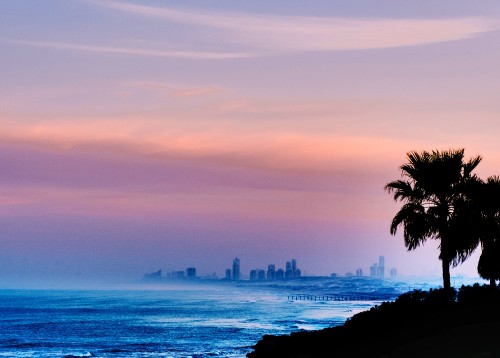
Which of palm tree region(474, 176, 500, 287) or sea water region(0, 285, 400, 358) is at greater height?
palm tree region(474, 176, 500, 287)

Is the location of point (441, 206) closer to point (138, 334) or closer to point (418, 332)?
point (418, 332)

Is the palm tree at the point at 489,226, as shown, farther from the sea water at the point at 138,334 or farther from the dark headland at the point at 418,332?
the sea water at the point at 138,334

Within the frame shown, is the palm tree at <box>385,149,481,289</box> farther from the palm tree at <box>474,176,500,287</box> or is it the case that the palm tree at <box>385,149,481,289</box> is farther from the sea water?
the sea water

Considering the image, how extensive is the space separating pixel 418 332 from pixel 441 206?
370 inches

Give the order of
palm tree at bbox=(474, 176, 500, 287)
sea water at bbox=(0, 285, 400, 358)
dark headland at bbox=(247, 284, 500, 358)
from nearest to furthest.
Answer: dark headland at bbox=(247, 284, 500, 358), palm tree at bbox=(474, 176, 500, 287), sea water at bbox=(0, 285, 400, 358)

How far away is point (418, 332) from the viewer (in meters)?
31.4

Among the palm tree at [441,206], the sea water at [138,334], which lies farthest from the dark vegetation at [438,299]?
the sea water at [138,334]

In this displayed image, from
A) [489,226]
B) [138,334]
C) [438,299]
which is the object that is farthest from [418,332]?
[138,334]

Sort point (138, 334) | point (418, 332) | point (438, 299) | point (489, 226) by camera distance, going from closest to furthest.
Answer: point (418, 332) → point (438, 299) → point (489, 226) → point (138, 334)

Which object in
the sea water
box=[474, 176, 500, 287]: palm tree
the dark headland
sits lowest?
the sea water

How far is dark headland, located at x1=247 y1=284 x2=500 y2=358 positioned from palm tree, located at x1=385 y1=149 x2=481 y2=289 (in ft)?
7.10

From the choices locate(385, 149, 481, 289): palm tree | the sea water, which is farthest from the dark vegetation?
the sea water

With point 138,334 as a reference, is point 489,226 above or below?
above

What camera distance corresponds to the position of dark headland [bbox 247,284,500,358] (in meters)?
28.2
